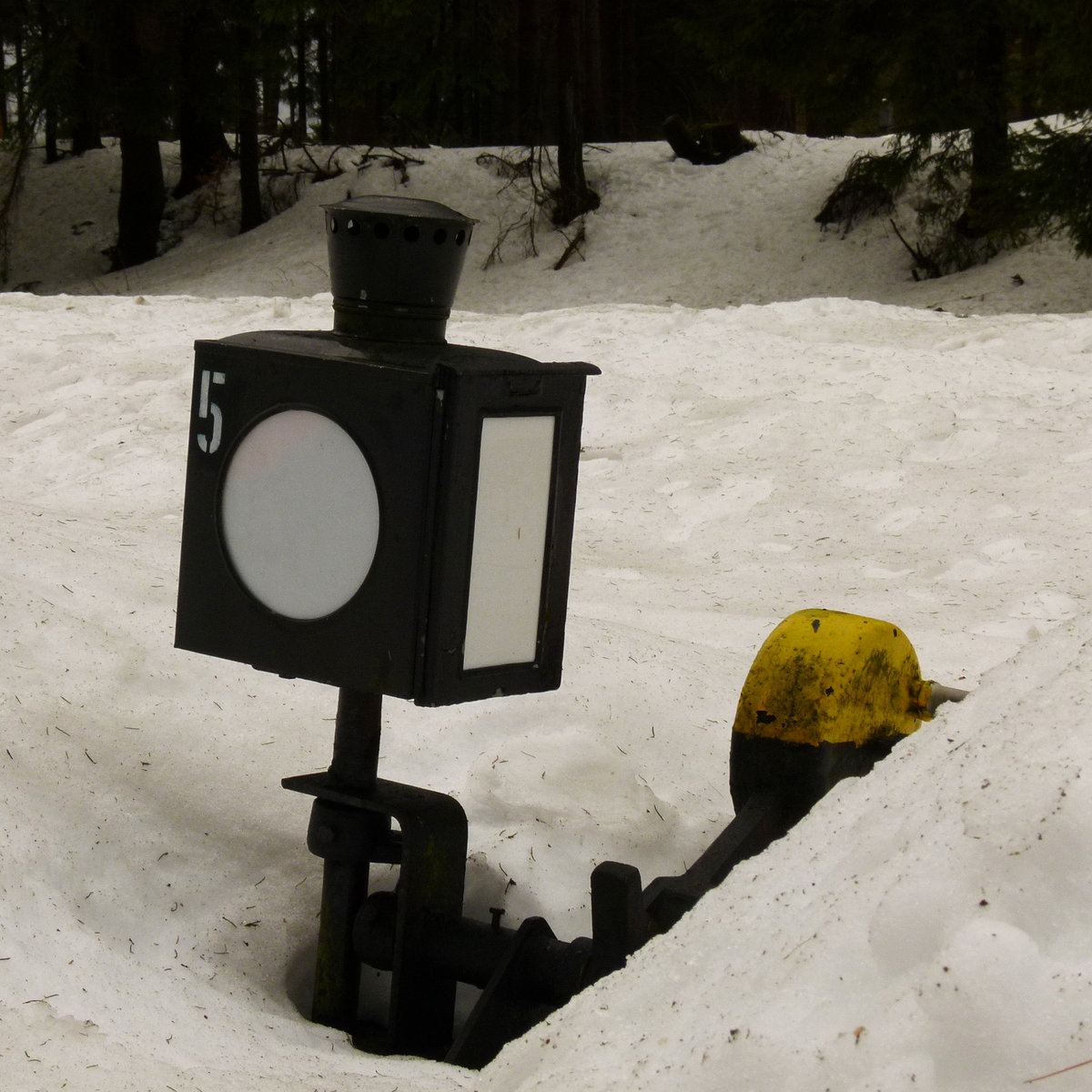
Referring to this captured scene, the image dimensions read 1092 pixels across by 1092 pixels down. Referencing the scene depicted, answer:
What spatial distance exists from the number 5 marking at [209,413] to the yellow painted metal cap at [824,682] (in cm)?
113

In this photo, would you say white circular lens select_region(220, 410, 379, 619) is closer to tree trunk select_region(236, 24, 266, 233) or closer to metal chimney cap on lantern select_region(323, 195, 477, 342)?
metal chimney cap on lantern select_region(323, 195, 477, 342)

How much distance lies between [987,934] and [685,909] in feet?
2.97

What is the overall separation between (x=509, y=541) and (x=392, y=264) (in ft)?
1.52

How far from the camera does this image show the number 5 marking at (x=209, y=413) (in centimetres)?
204

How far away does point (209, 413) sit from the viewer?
205cm

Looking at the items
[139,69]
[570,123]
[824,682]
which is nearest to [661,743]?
[824,682]

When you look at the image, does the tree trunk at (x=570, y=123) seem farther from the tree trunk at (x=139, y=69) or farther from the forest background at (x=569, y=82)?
the tree trunk at (x=139, y=69)

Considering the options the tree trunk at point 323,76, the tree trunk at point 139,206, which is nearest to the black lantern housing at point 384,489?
the tree trunk at point 323,76

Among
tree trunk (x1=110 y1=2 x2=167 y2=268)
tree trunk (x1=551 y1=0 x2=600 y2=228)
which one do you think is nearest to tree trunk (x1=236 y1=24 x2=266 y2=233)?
tree trunk (x1=110 y1=2 x2=167 y2=268)

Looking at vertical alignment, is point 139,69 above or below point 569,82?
below

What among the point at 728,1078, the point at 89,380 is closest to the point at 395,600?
the point at 728,1078

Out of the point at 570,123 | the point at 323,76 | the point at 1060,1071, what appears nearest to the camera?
the point at 1060,1071

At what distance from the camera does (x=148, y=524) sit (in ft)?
17.1

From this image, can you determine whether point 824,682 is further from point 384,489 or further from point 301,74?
point 301,74
